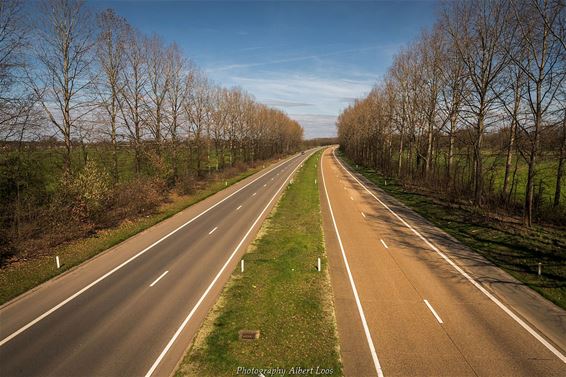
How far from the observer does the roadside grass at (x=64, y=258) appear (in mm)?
15383

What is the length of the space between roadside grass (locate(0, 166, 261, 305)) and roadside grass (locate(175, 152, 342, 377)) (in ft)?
29.3

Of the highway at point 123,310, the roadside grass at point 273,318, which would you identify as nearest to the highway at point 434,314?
the roadside grass at point 273,318

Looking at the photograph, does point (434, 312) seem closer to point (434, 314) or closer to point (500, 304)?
point (434, 314)

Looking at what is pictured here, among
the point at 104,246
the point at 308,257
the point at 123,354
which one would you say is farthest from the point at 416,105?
the point at 123,354

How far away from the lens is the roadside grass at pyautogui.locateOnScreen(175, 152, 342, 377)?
32.5 feet

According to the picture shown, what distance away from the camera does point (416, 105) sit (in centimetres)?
4034

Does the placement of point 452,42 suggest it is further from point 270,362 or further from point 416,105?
point 270,362

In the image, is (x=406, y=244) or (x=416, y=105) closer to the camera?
(x=406, y=244)

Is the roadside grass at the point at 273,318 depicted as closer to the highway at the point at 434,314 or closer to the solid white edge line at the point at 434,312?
the highway at the point at 434,314

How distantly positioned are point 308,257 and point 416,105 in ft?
96.0

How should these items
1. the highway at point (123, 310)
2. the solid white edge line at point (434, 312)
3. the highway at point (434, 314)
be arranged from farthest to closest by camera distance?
the solid white edge line at point (434, 312), the highway at point (123, 310), the highway at point (434, 314)

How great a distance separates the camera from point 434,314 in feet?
41.4

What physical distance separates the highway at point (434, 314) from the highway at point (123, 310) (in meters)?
5.58

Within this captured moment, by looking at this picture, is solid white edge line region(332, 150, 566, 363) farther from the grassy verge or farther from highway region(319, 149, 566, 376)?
the grassy verge
